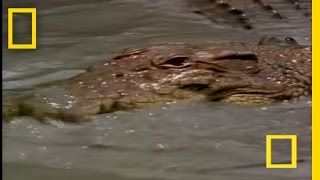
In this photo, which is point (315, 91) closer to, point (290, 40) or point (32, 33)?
point (290, 40)

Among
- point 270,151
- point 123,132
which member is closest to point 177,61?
point 123,132

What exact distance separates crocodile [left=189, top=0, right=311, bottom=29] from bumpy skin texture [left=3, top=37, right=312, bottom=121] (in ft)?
0.58

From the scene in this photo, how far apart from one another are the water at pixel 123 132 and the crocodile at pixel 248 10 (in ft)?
0.92

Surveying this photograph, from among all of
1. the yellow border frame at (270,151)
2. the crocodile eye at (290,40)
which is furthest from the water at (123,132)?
the crocodile eye at (290,40)

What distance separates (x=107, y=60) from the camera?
2.61 metres

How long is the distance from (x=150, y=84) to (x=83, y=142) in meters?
0.40

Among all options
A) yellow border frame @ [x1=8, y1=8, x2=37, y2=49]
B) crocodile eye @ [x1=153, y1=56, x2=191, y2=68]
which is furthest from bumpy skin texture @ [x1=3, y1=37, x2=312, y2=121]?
yellow border frame @ [x1=8, y1=8, x2=37, y2=49]

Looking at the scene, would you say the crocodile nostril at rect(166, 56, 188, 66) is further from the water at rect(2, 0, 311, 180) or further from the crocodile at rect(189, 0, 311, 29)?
the crocodile at rect(189, 0, 311, 29)

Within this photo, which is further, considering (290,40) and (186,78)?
(290,40)

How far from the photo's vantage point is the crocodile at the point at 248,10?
282 centimetres

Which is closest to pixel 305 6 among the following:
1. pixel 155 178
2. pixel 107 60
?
pixel 107 60

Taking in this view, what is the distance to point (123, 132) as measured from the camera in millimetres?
2340

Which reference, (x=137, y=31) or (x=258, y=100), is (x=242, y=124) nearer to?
(x=258, y=100)

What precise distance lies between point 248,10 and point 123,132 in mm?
996
